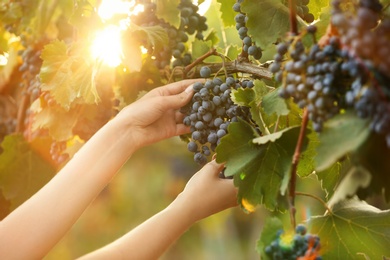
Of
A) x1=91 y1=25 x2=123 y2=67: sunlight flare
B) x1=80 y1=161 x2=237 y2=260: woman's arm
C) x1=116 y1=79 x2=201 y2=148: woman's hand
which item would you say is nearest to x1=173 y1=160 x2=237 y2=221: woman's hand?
x1=80 y1=161 x2=237 y2=260: woman's arm

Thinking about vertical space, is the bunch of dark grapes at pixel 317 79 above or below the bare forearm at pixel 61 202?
above

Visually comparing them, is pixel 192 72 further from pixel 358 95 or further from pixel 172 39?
pixel 358 95

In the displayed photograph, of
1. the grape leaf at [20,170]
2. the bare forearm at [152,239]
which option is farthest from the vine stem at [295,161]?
the grape leaf at [20,170]

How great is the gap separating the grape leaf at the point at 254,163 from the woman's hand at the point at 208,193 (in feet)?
0.71

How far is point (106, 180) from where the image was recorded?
1310 mm

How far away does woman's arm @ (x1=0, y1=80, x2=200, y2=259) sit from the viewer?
4.13 feet

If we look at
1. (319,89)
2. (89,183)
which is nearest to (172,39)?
(89,183)

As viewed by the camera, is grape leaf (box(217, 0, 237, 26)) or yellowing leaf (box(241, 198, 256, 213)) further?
grape leaf (box(217, 0, 237, 26))

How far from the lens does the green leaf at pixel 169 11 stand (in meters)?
1.36

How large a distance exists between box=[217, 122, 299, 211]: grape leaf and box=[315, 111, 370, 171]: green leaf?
7.5 inches

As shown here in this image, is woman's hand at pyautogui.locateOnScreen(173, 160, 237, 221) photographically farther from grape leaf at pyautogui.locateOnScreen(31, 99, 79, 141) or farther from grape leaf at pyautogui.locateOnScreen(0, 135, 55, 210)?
grape leaf at pyautogui.locateOnScreen(0, 135, 55, 210)

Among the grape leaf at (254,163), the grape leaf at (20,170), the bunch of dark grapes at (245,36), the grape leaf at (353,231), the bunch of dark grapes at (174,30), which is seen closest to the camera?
the grape leaf at (254,163)

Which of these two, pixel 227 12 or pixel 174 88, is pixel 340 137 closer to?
pixel 174 88

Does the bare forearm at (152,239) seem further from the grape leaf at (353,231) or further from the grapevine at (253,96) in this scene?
the grape leaf at (353,231)
